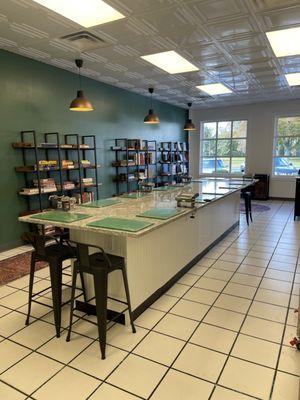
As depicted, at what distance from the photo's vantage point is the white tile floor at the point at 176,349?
6.03ft

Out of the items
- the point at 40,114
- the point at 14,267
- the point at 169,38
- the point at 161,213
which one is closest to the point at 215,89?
the point at 169,38

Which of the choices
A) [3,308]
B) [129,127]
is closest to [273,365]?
[3,308]

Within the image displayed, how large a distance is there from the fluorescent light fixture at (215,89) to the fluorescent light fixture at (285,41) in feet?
6.73

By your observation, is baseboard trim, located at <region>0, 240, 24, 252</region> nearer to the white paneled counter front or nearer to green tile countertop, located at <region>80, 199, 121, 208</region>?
green tile countertop, located at <region>80, 199, 121, 208</region>

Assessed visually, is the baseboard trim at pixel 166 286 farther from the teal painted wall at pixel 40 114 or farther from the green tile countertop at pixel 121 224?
the teal painted wall at pixel 40 114

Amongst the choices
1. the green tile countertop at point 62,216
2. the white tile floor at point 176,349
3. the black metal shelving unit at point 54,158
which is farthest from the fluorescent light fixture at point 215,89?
the green tile countertop at point 62,216

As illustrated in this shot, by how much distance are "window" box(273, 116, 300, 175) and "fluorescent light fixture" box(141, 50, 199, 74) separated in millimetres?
4816

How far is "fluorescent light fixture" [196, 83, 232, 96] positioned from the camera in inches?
253

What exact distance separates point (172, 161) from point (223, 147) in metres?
2.17

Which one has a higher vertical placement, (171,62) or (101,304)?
(171,62)

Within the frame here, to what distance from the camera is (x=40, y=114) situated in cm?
477

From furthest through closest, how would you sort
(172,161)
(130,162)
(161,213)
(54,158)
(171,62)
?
(172,161) < (130,162) < (54,158) < (171,62) < (161,213)

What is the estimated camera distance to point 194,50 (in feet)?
13.7

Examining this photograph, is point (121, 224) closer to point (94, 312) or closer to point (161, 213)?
point (161, 213)
